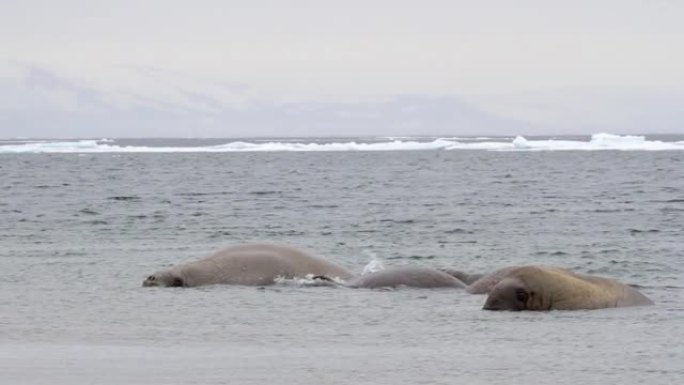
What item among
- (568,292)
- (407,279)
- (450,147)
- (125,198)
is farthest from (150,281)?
(450,147)

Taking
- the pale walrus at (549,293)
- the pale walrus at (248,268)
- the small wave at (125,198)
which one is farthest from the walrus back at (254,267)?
the small wave at (125,198)

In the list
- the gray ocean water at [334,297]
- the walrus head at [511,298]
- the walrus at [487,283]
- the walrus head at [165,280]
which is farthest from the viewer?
the walrus head at [165,280]

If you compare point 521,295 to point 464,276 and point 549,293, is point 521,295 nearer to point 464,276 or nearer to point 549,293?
point 549,293

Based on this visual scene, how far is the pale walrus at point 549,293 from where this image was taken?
44.4ft

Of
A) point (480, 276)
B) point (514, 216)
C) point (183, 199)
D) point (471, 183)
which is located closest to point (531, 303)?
point (480, 276)

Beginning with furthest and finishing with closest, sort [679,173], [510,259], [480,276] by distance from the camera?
[679,173] < [510,259] < [480,276]

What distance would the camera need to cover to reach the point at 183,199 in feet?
131

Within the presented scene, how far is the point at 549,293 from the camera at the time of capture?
13.6 metres

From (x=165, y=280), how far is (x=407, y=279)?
2826 mm

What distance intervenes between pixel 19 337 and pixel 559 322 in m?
4.89

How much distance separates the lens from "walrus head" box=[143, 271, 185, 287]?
15.9 m

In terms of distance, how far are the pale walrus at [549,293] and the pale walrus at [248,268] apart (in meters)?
3.18

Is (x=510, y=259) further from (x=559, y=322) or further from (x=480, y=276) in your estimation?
(x=559, y=322)

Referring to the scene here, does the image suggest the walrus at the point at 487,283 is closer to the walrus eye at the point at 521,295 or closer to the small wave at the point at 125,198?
the walrus eye at the point at 521,295
